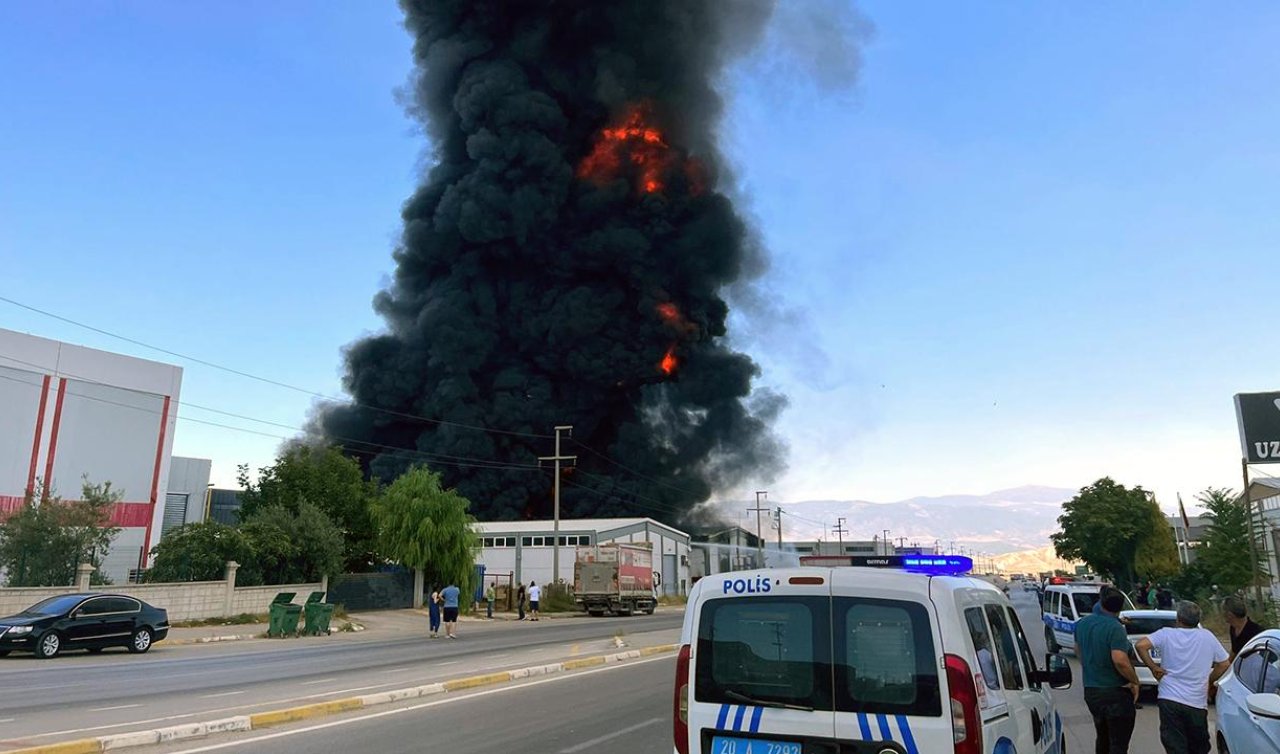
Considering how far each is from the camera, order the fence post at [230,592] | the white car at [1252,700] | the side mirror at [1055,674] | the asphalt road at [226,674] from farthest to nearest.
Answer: the fence post at [230,592]
the asphalt road at [226,674]
the white car at [1252,700]
the side mirror at [1055,674]

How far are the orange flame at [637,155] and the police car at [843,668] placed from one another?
69.4 meters

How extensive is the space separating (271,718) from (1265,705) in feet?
29.9

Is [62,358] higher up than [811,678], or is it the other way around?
[62,358]

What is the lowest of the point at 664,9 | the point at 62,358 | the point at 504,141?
the point at 62,358

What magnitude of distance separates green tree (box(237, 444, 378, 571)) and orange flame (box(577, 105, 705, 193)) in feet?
129

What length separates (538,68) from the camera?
72.3 metres

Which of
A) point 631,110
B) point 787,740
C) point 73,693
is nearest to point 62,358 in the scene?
point 73,693

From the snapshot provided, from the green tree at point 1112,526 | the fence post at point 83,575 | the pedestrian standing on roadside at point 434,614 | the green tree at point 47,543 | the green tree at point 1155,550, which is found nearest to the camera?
the fence post at point 83,575

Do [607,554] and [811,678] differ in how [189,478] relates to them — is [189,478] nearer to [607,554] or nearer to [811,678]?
[607,554]

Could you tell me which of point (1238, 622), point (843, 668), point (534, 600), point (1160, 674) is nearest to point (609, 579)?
point (534, 600)

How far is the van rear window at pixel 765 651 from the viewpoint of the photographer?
392 centimetres

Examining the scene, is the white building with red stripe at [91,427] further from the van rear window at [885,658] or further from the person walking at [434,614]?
the van rear window at [885,658]

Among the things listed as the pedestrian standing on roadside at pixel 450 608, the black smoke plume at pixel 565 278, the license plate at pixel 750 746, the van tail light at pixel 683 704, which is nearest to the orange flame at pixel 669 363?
the black smoke plume at pixel 565 278

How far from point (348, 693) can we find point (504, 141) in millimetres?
58497
